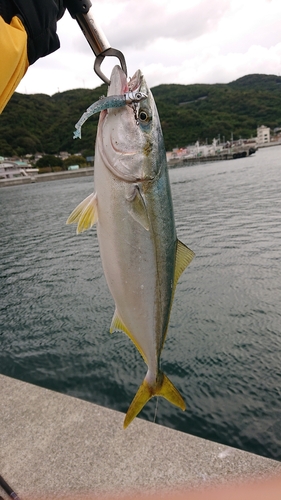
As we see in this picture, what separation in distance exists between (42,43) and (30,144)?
13786 cm

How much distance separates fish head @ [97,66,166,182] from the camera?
1844 mm

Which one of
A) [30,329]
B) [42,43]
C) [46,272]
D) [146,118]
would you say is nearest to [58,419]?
[146,118]

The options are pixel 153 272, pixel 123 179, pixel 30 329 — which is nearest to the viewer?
pixel 123 179

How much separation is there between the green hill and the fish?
9481 centimetres

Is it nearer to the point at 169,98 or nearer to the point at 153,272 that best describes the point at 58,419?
the point at 153,272

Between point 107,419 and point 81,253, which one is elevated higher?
point 107,419

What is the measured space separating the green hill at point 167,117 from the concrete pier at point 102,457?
93825 millimetres

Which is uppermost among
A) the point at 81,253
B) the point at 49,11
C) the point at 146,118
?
the point at 49,11

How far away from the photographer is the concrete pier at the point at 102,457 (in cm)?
308

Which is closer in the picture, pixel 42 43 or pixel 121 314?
pixel 42 43

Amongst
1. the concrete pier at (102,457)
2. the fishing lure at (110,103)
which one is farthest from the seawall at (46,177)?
the fishing lure at (110,103)

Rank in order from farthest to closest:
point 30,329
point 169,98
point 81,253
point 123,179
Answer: point 169,98, point 81,253, point 30,329, point 123,179

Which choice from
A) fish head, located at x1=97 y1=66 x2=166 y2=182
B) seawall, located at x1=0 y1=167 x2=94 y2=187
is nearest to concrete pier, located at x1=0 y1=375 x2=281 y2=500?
fish head, located at x1=97 y1=66 x2=166 y2=182

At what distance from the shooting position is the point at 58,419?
3.90 meters
